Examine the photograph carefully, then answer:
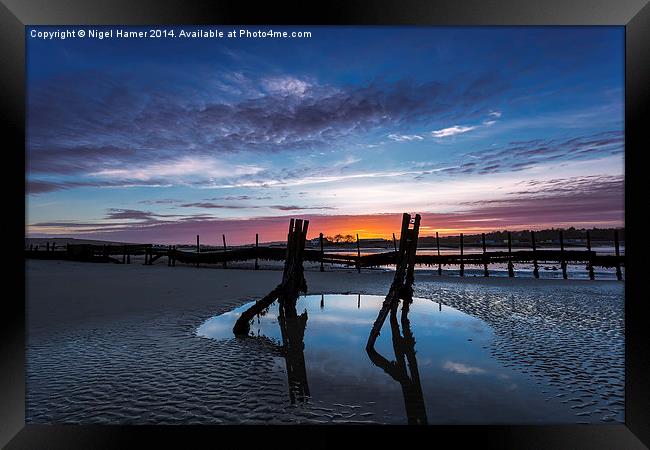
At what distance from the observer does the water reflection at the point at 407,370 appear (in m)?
4.10

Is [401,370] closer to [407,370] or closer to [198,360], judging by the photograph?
[407,370]

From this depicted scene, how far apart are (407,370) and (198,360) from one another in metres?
3.21

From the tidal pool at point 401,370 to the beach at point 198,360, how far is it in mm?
205

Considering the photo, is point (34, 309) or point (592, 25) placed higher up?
point (592, 25)

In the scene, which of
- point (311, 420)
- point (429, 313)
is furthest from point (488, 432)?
point (429, 313)

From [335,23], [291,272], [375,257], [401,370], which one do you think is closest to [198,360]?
[401,370]

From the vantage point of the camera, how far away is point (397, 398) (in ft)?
14.6

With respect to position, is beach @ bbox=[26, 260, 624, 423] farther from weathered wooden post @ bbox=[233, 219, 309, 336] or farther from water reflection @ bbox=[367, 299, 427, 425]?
weathered wooden post @ bbox=[233, 219, 309, 336]

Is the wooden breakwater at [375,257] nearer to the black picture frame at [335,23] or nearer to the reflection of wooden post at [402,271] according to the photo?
the reflection of wooden post at [402,271]

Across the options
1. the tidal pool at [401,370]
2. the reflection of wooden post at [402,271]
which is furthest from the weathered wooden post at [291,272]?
the reflection of wooden post at [402,271]

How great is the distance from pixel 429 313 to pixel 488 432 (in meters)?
8.12

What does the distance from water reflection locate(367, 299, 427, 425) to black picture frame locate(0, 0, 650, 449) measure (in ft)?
5.42

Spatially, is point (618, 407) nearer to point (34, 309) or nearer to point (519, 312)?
point (519, 312)

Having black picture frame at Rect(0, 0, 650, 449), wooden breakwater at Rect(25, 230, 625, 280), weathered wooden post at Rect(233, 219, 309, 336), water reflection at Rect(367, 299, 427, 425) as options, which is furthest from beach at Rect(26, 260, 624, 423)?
wooden breakwater at Rect(25, 230, 625, 280)
